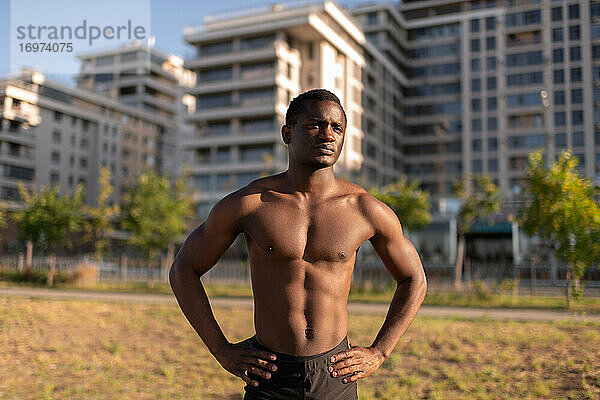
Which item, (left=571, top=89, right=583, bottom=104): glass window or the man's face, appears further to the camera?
(left=571, top=89, right=583, bottom=104): glass window

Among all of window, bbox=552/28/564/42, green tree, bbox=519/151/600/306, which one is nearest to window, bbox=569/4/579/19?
window, bbox=552/28/564/42

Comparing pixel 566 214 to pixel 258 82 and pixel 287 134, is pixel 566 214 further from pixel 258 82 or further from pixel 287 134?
pixel 258 82

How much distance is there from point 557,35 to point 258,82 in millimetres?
36154

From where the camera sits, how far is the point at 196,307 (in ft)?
8.62

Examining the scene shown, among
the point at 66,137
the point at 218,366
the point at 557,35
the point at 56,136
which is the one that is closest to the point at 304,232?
the point at 218,366

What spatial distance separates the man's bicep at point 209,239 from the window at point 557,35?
72.0 metres

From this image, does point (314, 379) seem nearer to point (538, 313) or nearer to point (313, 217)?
point (313, 217)

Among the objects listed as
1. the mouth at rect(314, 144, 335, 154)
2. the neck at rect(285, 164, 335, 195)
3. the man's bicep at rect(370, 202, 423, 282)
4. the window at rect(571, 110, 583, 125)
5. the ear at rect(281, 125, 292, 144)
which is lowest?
the man's bicep at rect(370, 202, 423, 282)

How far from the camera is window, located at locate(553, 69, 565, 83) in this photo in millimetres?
64938

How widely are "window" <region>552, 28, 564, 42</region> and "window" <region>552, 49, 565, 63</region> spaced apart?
1.26 metres

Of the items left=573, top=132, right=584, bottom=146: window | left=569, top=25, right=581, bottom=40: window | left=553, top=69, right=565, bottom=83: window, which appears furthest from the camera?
left=553, top=69, right=565, bottom=83: window

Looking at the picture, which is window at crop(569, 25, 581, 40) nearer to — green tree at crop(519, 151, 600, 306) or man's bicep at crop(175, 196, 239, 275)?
green tree at crop(519, 151, 600, 306)

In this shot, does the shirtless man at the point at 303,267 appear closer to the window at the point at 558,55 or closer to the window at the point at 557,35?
the window at the point at 558,55

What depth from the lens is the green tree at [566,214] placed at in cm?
1781
